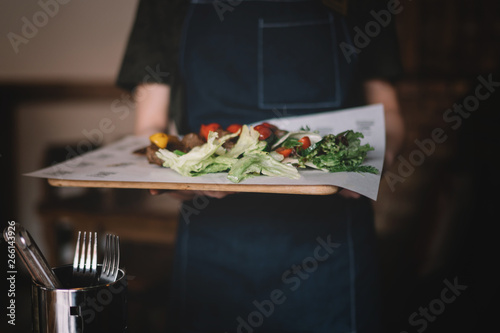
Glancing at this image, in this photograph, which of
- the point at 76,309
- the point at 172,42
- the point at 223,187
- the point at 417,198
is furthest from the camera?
the point at 417,198

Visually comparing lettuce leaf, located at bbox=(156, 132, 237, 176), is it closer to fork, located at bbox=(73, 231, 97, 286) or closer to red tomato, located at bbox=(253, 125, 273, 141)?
red tomato, located at bbox=(253, 125, 273, 141)

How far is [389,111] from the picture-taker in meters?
1.57

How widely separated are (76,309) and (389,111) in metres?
1.25

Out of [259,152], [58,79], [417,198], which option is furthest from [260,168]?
[58,79]

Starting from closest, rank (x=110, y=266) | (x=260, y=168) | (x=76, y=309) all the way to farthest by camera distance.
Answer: (x=76, y=309) → (x=110, y=266) → (x=260, y=168)

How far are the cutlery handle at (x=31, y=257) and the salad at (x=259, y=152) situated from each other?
50 centimetres

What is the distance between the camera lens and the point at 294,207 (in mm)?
1488

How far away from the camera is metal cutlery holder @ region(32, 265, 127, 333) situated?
648mm

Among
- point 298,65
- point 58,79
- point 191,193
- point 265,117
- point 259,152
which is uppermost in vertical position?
point 58,79

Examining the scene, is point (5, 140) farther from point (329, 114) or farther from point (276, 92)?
point (329, 114)

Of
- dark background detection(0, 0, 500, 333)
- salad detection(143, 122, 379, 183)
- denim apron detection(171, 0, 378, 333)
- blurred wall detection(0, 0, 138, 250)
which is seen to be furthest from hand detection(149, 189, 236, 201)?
blurred wall detection(0, 0, 138, 250)

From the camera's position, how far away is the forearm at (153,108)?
168 cm

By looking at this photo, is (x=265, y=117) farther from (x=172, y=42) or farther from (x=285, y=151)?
(x=172, y=42)

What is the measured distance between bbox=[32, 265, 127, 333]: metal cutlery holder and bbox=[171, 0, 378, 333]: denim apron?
32.3 inches
